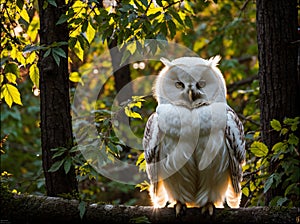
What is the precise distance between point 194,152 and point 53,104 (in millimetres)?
1226

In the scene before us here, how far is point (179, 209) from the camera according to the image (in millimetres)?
4445

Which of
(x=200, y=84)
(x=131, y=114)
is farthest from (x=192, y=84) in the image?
(x=131, y=114)

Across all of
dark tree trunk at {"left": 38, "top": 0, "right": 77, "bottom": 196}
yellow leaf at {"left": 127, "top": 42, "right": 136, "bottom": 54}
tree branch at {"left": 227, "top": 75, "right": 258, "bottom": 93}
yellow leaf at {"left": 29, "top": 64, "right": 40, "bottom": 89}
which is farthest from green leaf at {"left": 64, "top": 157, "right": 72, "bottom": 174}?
tree branch at {"left": 227, "top": 75, "right": 258, "bottom": 93}

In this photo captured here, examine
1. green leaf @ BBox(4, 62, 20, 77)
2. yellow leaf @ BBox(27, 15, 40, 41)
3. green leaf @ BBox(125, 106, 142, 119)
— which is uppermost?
yellow leaf @ BBox(27, 15, 40, 41)

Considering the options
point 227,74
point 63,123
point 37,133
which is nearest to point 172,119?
point 63,123

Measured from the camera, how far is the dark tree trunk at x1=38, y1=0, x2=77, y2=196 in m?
4.51

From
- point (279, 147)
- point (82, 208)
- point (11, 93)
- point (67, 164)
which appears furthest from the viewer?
point (11, 93)

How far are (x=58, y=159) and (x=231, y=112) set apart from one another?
151cm

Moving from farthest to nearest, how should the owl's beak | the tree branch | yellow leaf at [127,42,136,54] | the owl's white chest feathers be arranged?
1. the tree branch
2. yellow leaf at [127,42,136,54]
3. the owl's beak
4. the owl's white chest feathers

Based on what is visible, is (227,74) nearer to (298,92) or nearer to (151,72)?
(151,72)

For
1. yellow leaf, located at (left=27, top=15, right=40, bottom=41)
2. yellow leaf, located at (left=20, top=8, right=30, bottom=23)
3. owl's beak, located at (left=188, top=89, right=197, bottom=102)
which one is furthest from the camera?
yellow leaf, located at (left=27, top=15, right=40, bottom=41)

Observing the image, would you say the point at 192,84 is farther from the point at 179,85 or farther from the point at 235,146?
the point at 235,146

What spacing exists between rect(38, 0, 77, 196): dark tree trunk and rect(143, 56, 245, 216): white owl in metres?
0.72

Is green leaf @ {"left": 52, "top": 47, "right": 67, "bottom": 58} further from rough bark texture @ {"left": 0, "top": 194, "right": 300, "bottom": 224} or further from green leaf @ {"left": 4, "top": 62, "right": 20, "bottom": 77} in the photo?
rough bark texture @ {"left": 0, "top": 194, "right": 300, "bottom": 224}
